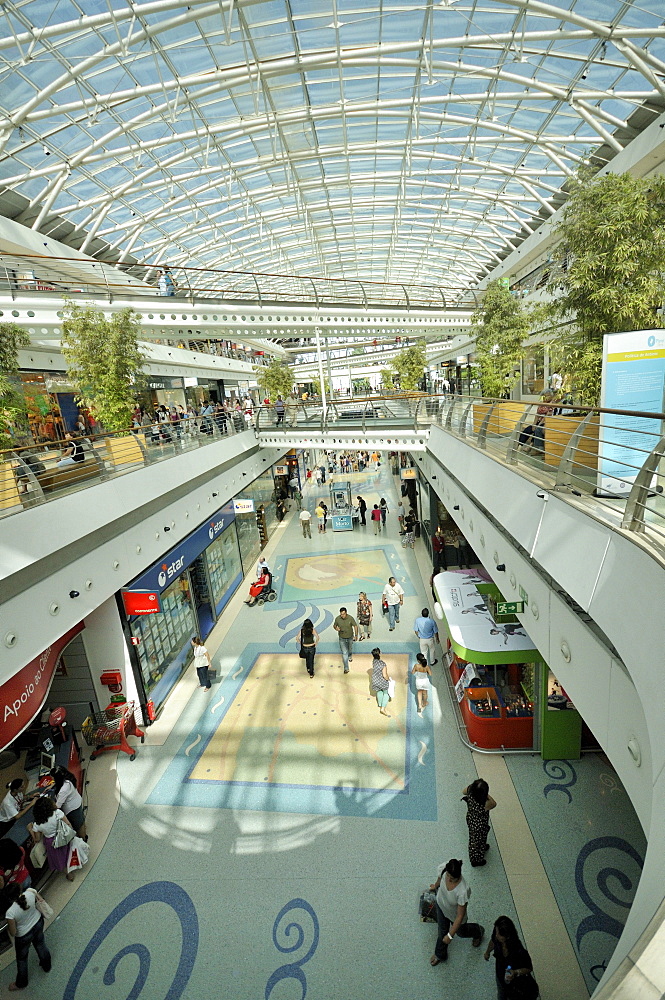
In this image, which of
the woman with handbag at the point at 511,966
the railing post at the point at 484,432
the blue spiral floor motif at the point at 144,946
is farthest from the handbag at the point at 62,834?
the railing post at the point at 484,432

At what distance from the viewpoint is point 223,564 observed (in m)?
Answer: 15.1

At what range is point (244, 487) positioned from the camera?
18.1 m

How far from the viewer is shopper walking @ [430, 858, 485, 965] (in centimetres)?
484

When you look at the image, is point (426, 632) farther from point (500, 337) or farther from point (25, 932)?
point (500, 337)

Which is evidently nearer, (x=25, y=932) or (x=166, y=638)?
(x=25, y=932)

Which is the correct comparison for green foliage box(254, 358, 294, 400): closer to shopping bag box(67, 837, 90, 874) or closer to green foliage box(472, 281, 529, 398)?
green foliage box(472, 281, 529, 398)

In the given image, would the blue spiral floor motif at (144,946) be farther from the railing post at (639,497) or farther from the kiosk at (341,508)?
the kiosk at (341,508)

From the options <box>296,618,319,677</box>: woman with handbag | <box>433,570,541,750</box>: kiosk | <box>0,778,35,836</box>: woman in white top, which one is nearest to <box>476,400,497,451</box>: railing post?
<box>433,570,541,750</box>: kiosk

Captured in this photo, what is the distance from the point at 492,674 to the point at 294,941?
5.10 meters

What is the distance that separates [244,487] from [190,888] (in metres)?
13.3

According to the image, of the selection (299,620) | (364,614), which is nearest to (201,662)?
(299,620)

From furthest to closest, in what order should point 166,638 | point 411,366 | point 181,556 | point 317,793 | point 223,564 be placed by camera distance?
point 411,366
point 223,564
point 181,556
point 166,638
point 317,793

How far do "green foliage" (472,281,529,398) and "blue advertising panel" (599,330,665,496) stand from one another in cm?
967

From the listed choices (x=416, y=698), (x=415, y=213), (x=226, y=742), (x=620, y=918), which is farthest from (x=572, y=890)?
(x=415, y=213)
